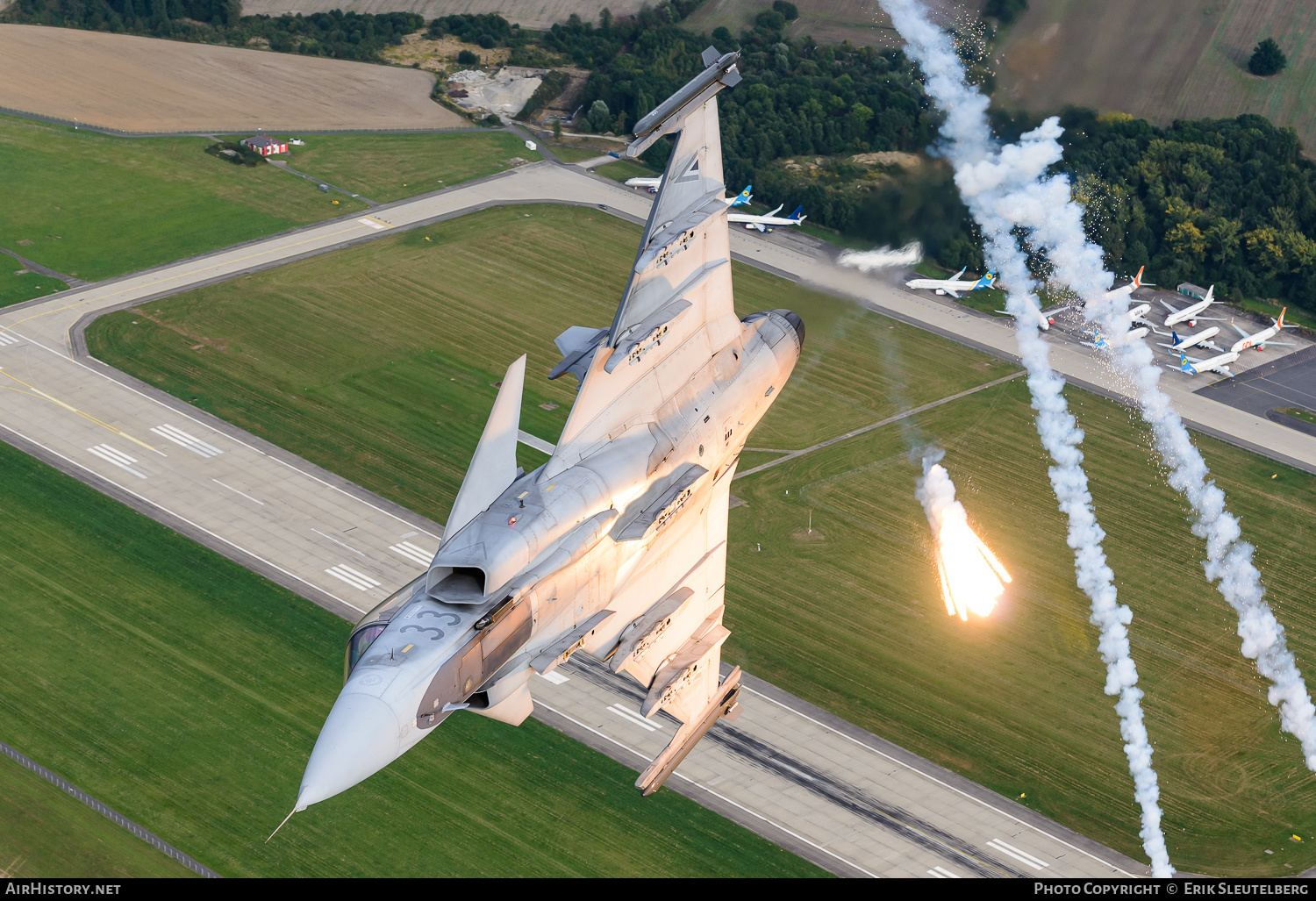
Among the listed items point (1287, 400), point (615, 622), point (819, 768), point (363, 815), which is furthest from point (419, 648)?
point (1287, 400)

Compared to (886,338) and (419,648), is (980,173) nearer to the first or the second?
(886,338)

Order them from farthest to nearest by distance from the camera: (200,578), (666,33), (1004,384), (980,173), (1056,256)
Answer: (666,33), (1056,256), (1004,384), (980,173), (200,578)

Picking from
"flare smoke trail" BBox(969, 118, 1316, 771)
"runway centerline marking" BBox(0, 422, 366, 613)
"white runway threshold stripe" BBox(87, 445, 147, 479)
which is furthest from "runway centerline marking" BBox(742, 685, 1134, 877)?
"white runway threshold stripe" BBox(87, 445, 147, 479)

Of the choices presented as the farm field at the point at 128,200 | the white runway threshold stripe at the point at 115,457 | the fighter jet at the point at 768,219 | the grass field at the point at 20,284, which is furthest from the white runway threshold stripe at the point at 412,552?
the fighter jet at the point at 768,219

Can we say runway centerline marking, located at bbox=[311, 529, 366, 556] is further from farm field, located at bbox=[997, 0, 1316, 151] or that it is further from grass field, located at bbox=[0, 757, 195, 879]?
farm field, located at bbox=[997, 0, 1316, 151]

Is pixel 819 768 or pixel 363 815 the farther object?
pixel 819 768

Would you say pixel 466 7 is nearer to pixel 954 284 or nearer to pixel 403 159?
pixel 403 159
